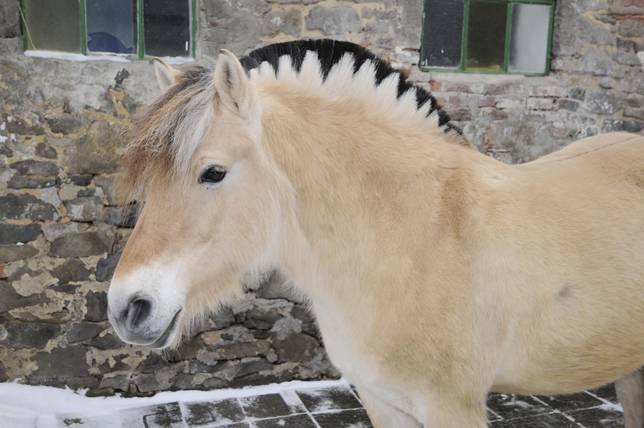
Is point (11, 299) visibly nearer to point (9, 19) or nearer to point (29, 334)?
point (29, 334)

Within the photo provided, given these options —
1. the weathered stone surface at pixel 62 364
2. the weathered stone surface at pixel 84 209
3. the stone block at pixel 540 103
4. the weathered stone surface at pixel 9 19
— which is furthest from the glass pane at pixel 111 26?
the stone block at pixel 540 103

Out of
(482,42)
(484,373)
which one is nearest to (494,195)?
(484,373)

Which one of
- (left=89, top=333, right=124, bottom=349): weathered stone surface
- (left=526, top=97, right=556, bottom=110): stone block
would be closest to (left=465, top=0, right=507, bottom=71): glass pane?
(left=526, top=97, right=556, bottom=110): stone block

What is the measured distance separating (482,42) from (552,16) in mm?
612

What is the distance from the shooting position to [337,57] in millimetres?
2195

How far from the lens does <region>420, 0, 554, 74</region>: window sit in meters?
4.26

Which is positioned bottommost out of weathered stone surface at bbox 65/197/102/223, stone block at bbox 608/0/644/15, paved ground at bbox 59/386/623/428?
paved ground at bbox 59/386/623/428

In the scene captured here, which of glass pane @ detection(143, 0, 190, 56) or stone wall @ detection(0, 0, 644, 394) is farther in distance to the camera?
glass pane @ detection(143, 0, 190, 56)

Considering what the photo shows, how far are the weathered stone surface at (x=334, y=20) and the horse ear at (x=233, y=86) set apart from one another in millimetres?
2206

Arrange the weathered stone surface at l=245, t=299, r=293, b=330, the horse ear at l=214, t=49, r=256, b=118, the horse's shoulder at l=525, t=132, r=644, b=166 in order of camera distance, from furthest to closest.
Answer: the weathered stone surface at l=245, t=299, r=293, b=330
the horse's shoulder at l=525, t=132, r=644, b=166
the horse ear at l=214, t=49, r=256, b=118

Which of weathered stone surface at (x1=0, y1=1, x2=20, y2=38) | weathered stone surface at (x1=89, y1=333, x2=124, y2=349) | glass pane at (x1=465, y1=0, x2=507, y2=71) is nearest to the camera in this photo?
weathered stone surface at (x1=0, y1=1, x2=20, y2=38)

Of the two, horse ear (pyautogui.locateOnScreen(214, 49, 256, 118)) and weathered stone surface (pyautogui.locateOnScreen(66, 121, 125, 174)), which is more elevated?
horse ear (pyautogui.locateOnScreen(214, 49, 256, 118))

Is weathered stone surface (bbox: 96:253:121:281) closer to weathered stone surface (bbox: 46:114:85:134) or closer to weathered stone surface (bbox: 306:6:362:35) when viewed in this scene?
weathered stone surface (bbox: 46:114:85:134)

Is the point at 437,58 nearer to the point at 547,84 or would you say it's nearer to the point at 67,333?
the point at 547,84
